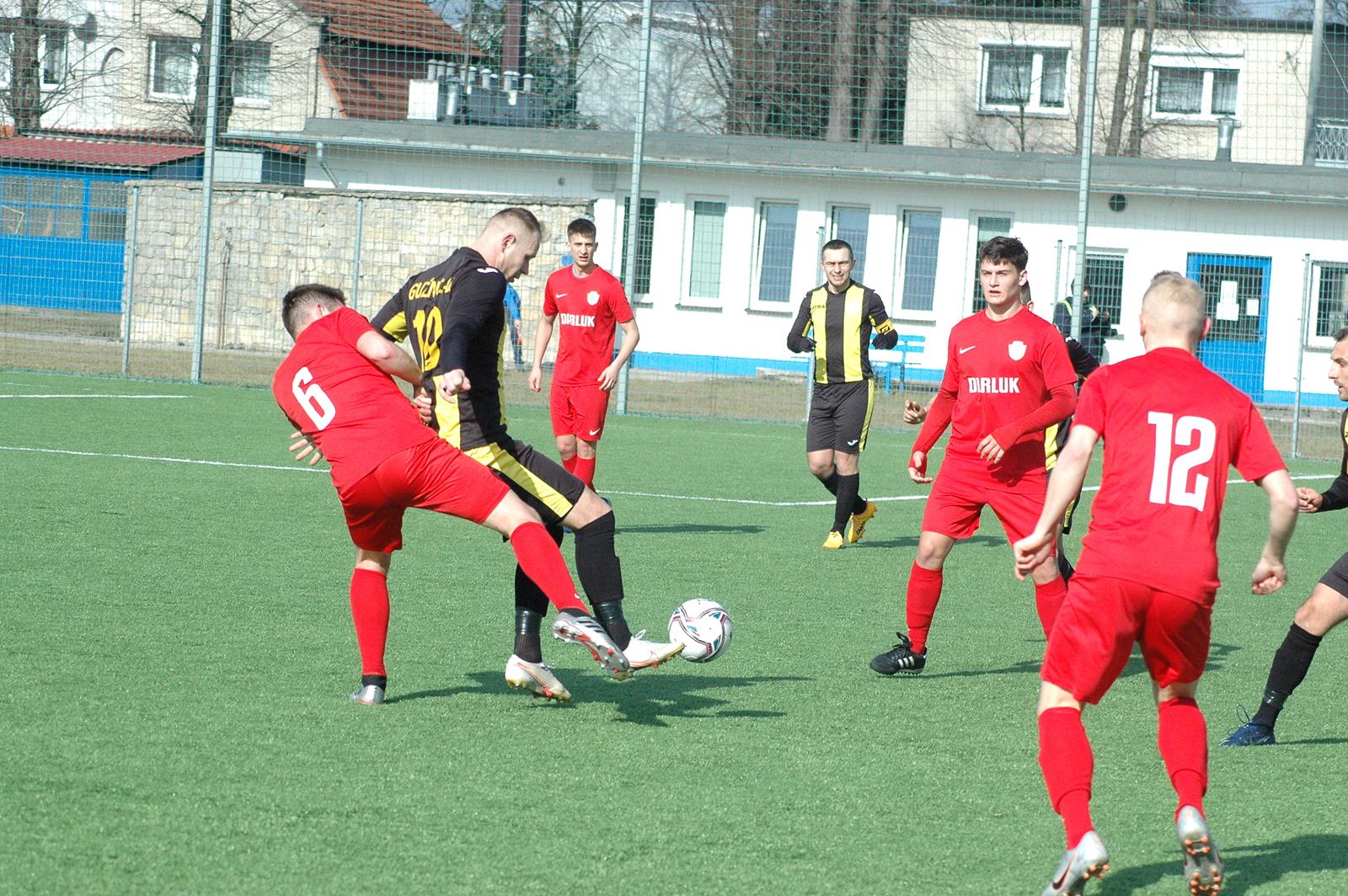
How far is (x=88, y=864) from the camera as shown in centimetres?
373

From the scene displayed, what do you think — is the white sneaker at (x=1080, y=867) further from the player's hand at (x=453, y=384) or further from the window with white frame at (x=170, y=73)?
the window with white frame at (x=170, y=73)

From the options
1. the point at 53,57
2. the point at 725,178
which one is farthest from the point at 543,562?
the point at 53,57

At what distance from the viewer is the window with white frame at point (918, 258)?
94.6 feet

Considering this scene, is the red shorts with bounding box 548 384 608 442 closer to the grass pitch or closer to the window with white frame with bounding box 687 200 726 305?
the grass pitch

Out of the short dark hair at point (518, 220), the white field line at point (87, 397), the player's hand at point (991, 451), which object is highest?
the short dark hair at point (518, 220)

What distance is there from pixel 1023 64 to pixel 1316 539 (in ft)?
51.8

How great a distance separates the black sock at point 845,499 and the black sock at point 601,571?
501 cm

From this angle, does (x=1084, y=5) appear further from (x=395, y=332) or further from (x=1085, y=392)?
(x=1085, y=392)

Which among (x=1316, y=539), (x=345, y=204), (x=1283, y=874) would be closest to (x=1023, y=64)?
(x=345, y=204)

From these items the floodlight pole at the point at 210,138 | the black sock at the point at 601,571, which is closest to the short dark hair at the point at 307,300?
the black sock at the point at 601,571

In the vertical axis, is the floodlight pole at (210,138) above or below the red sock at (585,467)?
above

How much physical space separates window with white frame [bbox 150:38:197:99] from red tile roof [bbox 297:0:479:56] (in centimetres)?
640

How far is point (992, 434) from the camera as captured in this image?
6.54 metres

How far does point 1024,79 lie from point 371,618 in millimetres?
23307
